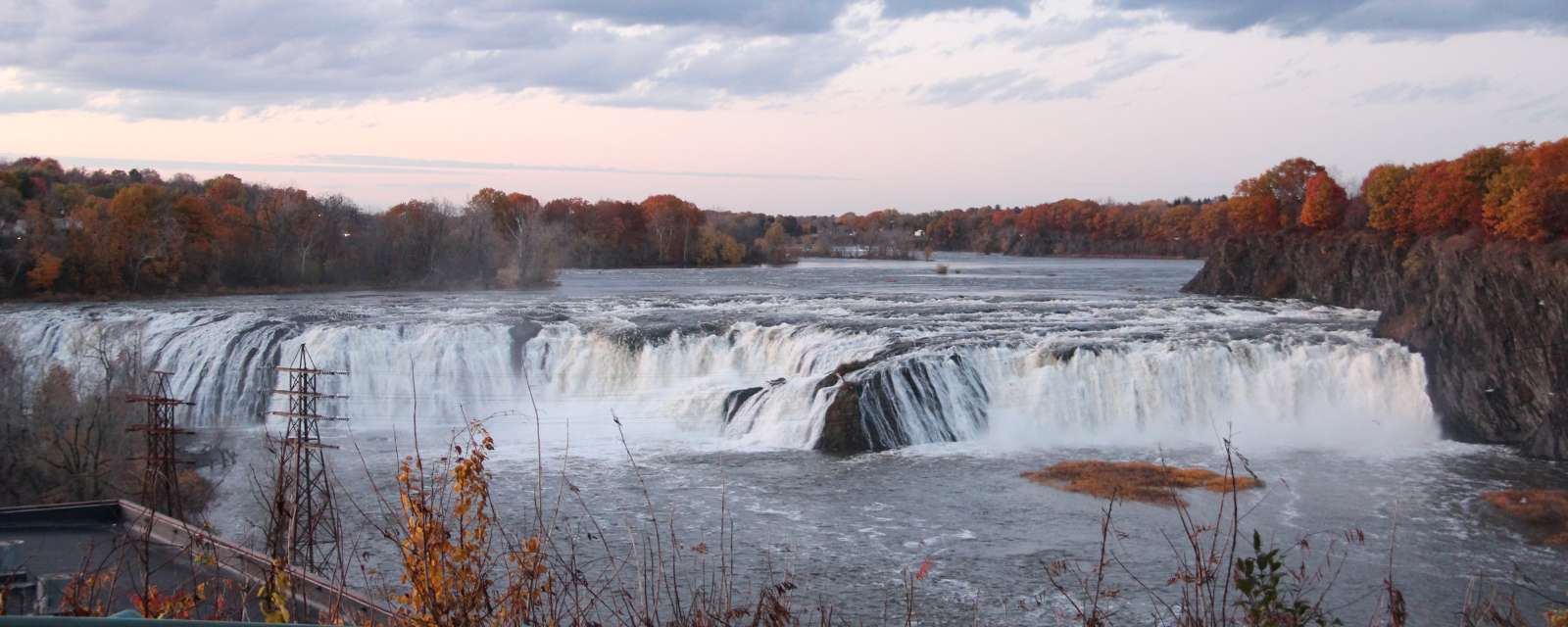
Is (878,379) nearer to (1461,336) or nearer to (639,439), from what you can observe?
(639,439)

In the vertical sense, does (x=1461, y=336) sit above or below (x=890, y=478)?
above

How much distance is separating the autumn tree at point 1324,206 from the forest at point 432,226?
0.21ft

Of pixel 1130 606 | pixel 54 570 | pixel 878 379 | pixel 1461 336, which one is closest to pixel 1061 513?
pixel 1130 606

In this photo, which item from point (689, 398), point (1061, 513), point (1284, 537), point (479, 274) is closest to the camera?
point (1284, 537)

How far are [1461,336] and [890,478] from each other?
14797 mm

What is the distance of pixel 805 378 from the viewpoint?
24.0 m

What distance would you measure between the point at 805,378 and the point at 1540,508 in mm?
12462

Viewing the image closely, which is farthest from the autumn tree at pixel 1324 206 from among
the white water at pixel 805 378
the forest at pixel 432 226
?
the white water at pixel 805 378

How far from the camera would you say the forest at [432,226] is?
38.9 meters

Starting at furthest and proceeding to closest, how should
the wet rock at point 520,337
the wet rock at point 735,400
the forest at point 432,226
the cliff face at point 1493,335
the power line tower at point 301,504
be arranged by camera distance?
1. the forest at point 432,226
2. the wet rock at point 520,337
3. the wet rock at point 735,400
4. the cliff face at point 1493,335
5. the power line tower at point 301,504

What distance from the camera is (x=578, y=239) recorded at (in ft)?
252

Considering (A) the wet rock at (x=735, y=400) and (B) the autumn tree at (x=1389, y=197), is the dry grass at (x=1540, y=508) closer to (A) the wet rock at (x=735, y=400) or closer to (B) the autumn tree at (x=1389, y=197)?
(A) the wet rock at (x=735, y=400)

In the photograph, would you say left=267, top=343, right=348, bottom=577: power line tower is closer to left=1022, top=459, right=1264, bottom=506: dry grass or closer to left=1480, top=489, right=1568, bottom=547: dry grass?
left=1022, top=459, right=1264, bottom=506: dry grass

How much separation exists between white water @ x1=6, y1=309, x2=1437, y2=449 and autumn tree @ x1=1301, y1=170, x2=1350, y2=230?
77.8ft
